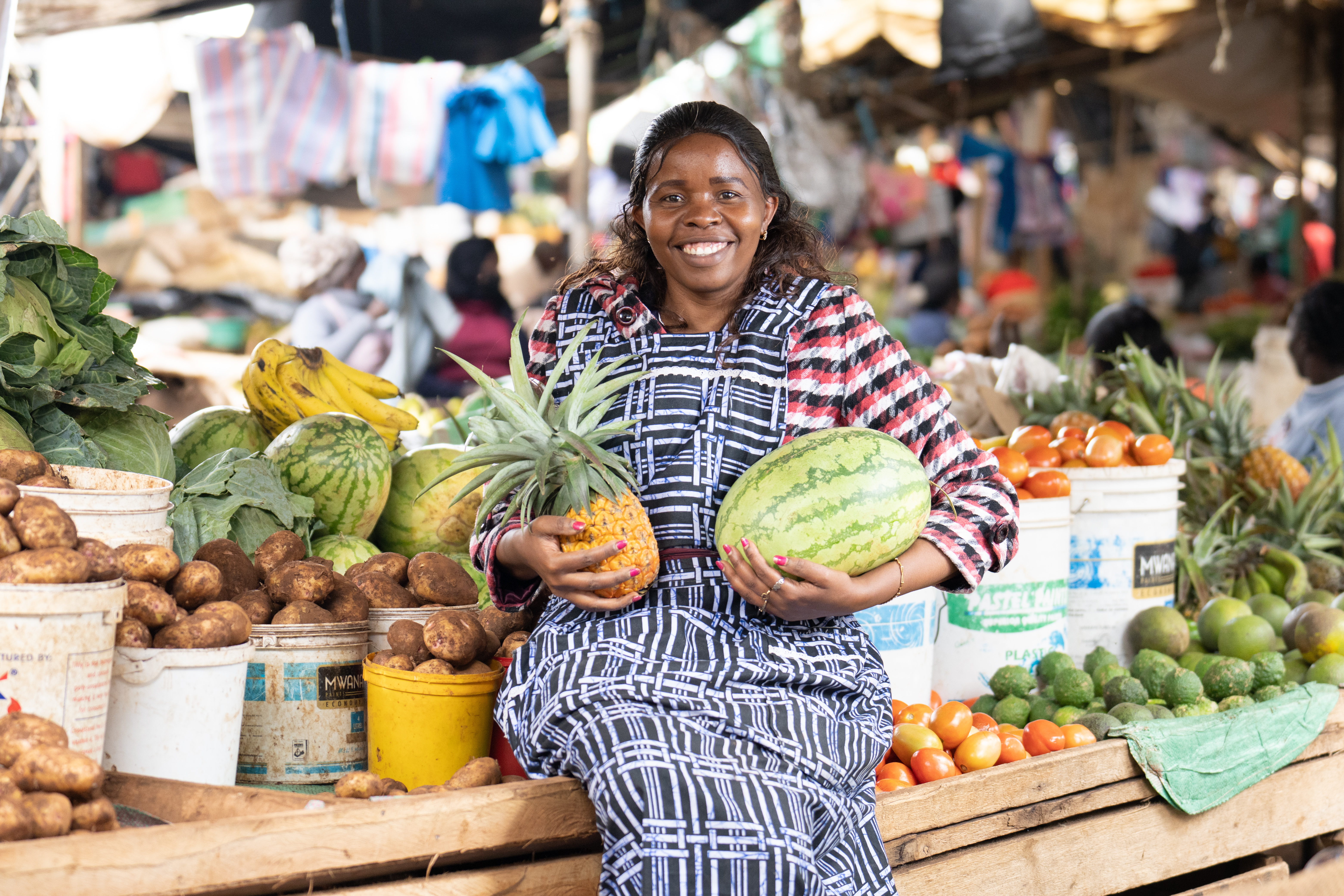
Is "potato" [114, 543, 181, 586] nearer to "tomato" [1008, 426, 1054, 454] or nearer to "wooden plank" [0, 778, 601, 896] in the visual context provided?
"wooden plank" [0, 778, 601, 896]

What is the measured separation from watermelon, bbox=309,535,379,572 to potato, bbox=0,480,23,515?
1.12 meters

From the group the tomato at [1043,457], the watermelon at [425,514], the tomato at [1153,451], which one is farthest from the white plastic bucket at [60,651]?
the tomato at [1153,451]

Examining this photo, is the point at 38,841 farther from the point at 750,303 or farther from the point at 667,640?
the point at 750,303

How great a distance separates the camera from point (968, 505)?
255cm

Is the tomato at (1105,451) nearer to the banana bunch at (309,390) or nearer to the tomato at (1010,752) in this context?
the tomato at (1010,752)

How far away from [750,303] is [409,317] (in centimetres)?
573

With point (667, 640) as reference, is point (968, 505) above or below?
above

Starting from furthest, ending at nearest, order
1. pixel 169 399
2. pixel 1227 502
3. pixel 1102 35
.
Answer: pixel 1102 35
pixel 169 399
pixel 1227 502

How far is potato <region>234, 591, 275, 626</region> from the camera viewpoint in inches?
107

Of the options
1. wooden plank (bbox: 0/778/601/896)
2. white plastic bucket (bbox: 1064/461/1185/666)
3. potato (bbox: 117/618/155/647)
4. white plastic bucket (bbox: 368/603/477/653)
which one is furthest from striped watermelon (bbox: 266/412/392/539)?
white plastic bucket (bbox: 1064/461/1185/666)

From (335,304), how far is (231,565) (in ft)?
17.0

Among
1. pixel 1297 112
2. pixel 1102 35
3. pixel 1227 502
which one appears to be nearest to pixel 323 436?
pixel 1227 502

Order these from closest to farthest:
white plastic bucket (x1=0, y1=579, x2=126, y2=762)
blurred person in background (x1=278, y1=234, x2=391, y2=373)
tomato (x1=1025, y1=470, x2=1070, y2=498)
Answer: white plastic bucket (x1=0, y1=579, x2=126, y2=762) < tomato (x1=1025, y1=470, x2=1070, y2=498) < blurred person in background (x1=278, y1=234, x2=391, y2=373)

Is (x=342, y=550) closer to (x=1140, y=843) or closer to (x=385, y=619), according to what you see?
(x=385, y=619)
